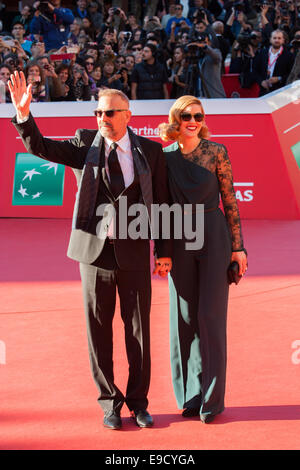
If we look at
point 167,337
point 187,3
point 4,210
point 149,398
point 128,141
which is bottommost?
point 149,398

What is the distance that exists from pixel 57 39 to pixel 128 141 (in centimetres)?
1110

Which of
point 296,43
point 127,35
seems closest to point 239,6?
point 127,35

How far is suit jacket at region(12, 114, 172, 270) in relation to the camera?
3730 millimetres

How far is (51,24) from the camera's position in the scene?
14391 mm

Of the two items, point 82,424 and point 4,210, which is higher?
point 4,210

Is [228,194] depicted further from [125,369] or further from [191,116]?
[125,369]

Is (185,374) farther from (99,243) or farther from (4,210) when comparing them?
(4,210)

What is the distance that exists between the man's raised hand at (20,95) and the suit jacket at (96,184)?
90 millimetres

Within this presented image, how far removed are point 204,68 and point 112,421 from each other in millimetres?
8457

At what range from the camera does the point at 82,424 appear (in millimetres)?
3879

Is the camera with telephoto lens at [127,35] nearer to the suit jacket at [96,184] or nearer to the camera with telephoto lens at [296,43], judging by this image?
the camera with telephoto lens at [296,43]

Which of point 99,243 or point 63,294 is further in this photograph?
point 63,294

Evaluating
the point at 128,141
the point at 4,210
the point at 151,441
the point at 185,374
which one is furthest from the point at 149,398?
the point at 4,210

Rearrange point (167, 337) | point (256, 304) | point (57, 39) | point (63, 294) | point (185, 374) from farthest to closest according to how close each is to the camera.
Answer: point (57, 39) → point (63, 294) → point (256, 304) → point (167, 337) → point (185, 374)
